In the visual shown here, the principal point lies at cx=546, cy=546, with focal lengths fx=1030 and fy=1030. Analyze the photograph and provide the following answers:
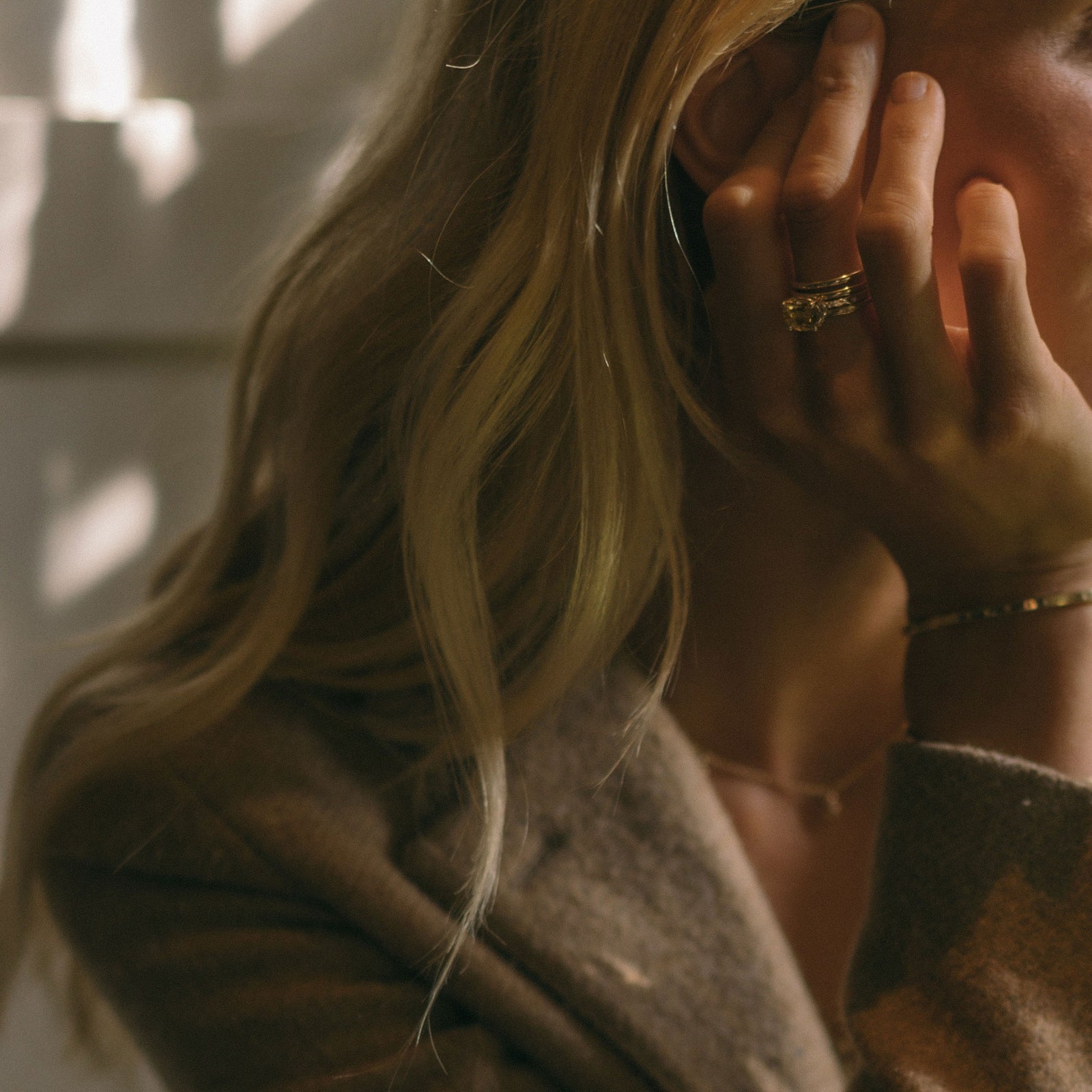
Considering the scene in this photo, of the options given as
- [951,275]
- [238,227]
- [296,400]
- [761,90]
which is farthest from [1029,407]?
[238,227]

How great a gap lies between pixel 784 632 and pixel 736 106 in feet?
1.33

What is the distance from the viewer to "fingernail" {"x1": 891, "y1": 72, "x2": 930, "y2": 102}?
594 mm

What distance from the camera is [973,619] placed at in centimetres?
67

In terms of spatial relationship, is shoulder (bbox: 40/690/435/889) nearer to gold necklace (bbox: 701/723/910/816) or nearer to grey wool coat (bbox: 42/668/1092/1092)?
grey wool coat (bbox: 42/668/1092/1092)

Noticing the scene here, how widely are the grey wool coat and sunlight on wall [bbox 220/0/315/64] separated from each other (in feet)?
2.26

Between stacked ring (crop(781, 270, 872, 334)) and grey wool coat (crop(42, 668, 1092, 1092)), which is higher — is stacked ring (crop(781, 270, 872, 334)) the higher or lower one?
the higher one

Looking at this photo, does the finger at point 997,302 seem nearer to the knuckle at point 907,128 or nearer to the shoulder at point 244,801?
the knuckle at point 907,128

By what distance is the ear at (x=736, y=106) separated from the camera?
2.13 feet

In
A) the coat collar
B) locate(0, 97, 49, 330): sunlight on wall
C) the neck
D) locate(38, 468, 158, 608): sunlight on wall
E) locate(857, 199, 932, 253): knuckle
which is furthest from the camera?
locate(38, 468, 158, 608): sunlight on wall

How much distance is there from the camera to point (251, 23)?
1.03m

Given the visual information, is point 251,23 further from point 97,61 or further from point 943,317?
point 943,317

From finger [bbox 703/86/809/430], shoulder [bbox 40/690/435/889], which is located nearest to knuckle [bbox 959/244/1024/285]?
finger [bbox 703/86/809/430]

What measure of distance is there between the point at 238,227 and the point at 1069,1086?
39.9 inches

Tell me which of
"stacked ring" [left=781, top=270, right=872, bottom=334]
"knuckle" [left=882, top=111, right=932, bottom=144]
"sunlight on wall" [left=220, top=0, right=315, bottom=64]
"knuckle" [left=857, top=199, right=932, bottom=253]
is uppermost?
"sunlight on wall" [left=220, top=0, right=315, bottom=64]
